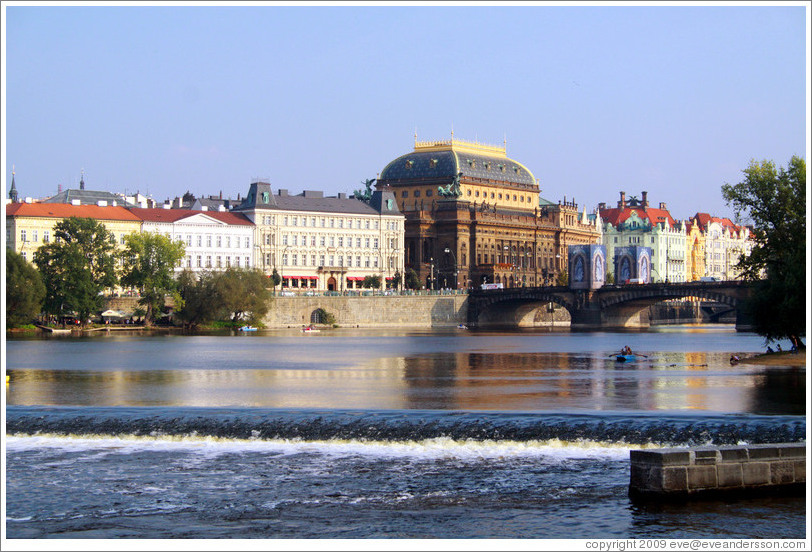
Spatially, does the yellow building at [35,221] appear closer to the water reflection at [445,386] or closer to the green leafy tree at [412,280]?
the green leafy tree at [412,280]

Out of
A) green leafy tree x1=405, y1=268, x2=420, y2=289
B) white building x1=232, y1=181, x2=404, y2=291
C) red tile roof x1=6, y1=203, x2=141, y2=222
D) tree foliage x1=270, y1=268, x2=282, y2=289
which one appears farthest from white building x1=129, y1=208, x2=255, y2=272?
green leafy tree x1=405, y1=268, x2=420, y2=289

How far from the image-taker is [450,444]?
120 feet

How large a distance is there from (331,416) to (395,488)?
10200mm

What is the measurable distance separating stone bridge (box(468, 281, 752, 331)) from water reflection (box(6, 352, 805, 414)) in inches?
2642

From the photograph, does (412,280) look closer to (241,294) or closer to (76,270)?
(241,294)

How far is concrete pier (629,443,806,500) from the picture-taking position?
92.2 feet

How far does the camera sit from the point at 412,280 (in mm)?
186500

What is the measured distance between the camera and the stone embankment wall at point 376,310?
480ft

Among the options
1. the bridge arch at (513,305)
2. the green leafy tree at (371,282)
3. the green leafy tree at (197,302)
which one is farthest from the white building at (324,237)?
the green leafy tree at (197,302)

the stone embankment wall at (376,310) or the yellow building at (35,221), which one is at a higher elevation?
the yellow building at (35,221)

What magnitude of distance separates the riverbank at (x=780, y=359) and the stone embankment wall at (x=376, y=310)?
78.3 metres

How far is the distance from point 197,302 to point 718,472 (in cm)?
10683

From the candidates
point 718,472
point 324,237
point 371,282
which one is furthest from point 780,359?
point 324,237

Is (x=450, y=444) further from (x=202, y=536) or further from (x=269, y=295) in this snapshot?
(x=269, y=295)
